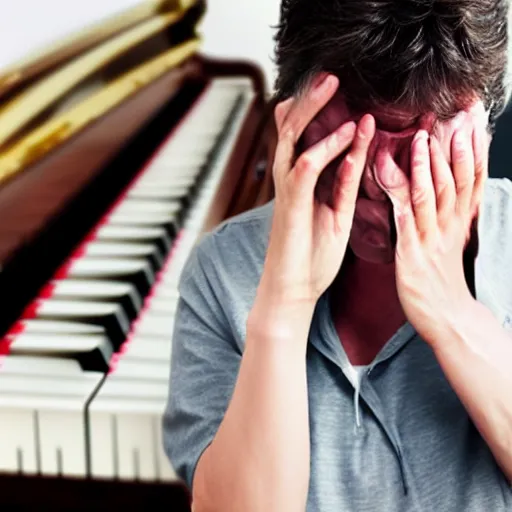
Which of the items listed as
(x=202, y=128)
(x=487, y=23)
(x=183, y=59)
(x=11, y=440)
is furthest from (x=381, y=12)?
(x=183, y=59)

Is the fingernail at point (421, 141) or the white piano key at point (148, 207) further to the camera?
the white piano key at point (148, 207)

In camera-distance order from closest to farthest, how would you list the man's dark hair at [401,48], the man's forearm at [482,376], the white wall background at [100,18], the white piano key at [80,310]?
the man's dark hair at [401,48] → the man's forearm at [482,376] → the white piano key at [80,310] → the white wall background at [100,18]

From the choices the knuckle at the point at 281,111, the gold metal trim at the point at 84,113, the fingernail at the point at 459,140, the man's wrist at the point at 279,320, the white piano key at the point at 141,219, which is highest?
the knuckle at the point at 281,111

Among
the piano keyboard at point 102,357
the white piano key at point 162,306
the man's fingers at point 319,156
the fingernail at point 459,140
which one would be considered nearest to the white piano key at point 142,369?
the piano keyboard at point 102,357

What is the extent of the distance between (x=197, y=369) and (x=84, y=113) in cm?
68

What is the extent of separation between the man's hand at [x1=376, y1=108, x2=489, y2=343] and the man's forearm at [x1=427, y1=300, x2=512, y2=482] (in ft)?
0.05

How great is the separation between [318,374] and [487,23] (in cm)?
39

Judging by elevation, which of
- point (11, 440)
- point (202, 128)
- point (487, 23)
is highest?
point (487, 23)

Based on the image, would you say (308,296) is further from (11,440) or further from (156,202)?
(156,202)

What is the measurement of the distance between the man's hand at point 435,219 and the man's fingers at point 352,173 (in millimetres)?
29

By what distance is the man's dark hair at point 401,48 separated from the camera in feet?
2.25

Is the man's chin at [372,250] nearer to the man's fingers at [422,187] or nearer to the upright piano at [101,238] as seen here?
the man's fingers at [422,187]

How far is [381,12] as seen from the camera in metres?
0.68

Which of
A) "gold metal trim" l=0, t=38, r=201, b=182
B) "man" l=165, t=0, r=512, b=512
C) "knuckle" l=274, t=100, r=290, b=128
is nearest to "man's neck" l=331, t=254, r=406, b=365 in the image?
"man" l=165, t=0, r=512, b=512
